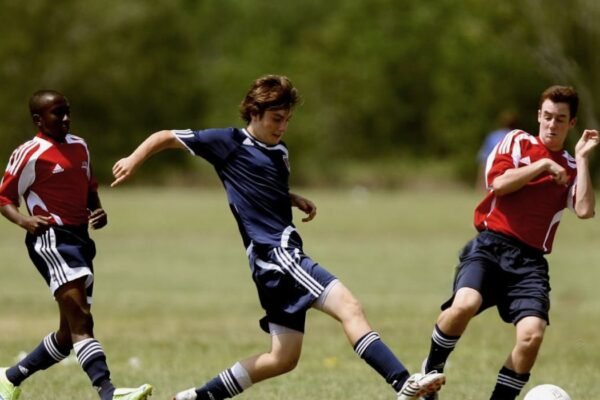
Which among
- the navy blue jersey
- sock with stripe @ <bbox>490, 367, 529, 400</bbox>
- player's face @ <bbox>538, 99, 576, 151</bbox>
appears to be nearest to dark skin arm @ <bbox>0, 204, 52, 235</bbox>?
the navy blue jersey

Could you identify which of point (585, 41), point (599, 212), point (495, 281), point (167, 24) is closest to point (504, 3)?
point (585, 41)

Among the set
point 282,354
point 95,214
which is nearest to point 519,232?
point 282,354

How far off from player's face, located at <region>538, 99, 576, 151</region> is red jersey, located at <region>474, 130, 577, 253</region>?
0.06 metres

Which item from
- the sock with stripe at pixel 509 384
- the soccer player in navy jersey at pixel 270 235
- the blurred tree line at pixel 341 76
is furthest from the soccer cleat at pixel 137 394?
the blurred tree line at pixel 341 76

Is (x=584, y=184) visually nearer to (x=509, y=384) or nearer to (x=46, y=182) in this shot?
(x=509, y=384)

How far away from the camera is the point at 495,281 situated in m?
7.82

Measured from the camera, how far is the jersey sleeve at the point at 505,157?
25.8ft

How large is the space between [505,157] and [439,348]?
1167mm

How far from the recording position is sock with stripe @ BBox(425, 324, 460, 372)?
7829 millimetres

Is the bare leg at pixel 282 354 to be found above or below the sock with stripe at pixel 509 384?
above

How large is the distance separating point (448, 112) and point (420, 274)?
41.5m

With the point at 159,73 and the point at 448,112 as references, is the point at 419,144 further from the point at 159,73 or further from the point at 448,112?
the point at 159,73

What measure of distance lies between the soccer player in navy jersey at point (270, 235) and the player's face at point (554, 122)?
1.45 metres

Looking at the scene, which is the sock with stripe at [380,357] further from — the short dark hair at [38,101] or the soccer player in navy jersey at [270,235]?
the short dark hair at [38,101]
